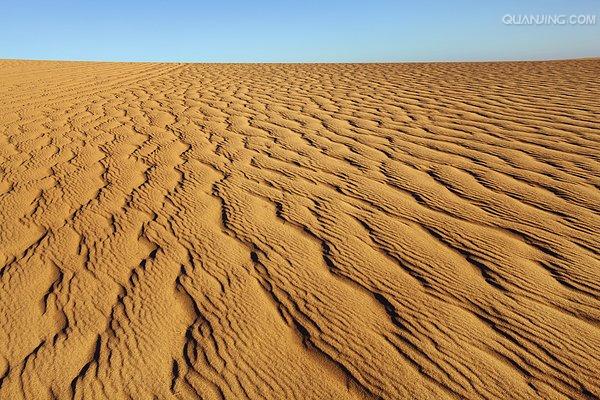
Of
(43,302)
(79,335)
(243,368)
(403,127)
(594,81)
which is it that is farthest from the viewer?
(594,81)

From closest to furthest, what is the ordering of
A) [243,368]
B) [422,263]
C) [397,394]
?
[397,394]
[243,368]
[422,263]

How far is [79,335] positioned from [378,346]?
3.56ft

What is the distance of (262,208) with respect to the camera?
8.34 ft

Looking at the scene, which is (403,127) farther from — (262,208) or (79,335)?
(79,335)

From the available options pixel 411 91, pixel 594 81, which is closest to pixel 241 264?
pixel 411 91

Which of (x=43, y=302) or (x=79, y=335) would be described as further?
(x=43, y=302)

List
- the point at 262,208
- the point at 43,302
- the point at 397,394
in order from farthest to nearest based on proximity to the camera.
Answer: the point at 262,208 < the point at 43,302 < the point at 397,394

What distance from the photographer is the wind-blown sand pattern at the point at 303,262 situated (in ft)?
4.60

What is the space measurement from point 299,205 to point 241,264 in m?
0.69

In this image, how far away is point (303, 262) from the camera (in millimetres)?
1986

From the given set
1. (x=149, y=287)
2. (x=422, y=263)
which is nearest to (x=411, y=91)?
(x=422, y=263)

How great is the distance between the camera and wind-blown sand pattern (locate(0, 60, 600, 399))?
4.60 feet

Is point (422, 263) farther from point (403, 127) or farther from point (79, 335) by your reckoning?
point (403, 127)

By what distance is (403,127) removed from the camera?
436cm
